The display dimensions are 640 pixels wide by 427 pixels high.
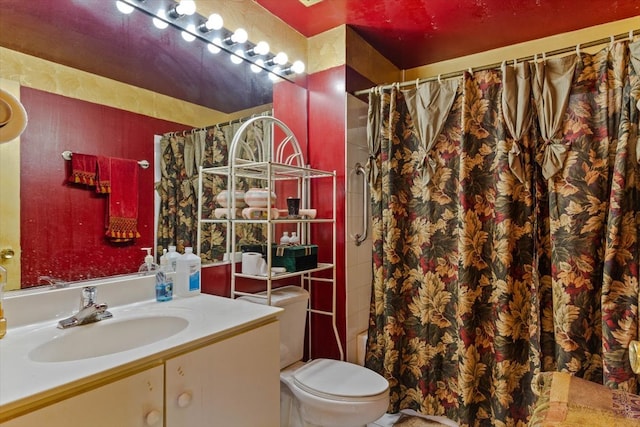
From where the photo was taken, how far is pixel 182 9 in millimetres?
1603

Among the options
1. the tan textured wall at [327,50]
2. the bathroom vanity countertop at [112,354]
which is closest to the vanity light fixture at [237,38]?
the tan textured wall at [327,50]

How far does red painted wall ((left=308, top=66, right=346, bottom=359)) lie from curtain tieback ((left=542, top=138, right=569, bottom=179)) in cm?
104

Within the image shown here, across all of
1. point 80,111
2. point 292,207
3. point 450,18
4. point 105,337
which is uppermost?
point 450,18

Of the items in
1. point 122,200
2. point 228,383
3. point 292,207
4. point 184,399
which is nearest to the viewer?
point 184,399

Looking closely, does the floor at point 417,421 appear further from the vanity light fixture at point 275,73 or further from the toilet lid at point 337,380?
the vanity light fixture at point 275,73

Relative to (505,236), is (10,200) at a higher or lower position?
higher

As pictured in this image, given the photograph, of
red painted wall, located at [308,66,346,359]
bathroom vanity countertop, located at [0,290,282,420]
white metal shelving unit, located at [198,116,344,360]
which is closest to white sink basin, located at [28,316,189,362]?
bathroom vanity countertop, located at [0,290,282,420]

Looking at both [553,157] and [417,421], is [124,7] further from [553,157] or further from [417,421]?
[417,421]

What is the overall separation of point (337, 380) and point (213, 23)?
1.79 metres

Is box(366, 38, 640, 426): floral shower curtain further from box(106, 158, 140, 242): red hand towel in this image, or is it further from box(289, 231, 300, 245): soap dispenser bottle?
box(106, 158, 140, 242): red hand towel

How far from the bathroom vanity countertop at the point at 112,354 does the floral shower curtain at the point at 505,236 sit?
3.53ft

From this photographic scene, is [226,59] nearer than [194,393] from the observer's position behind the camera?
No

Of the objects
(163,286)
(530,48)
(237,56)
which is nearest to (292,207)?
(163,286)

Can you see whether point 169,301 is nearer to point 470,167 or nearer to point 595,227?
point 470,167
